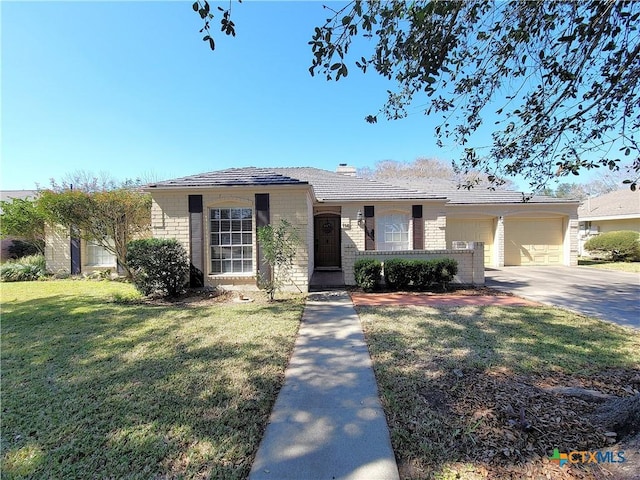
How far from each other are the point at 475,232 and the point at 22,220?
69.0 ft

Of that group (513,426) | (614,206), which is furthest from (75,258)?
(614,206)

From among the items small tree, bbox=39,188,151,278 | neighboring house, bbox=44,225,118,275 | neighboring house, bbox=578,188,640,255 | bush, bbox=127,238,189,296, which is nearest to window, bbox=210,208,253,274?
bush, bbox=127,238,189,296

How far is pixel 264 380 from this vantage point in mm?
3242

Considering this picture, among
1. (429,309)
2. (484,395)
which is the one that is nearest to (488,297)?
(429,309)

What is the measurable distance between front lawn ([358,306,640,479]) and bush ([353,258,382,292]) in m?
2.74

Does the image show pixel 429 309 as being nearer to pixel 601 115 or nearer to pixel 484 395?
pixel 484 395

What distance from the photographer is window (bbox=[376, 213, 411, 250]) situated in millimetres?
11797

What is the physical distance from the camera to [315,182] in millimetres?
13359

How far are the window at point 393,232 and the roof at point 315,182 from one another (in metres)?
0.90

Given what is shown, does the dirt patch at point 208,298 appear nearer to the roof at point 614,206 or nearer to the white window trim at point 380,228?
the white window trim at point 380,228

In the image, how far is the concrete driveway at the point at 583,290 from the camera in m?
6.12

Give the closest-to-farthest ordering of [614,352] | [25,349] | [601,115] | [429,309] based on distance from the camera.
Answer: [601,115] < [614,352] < [25,349] < [429,309]

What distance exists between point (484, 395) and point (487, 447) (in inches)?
31.8

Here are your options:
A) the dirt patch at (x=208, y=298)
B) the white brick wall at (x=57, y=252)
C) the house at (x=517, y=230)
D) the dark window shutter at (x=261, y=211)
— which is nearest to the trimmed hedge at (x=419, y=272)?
the dirt patch at (x=208, y=298)
